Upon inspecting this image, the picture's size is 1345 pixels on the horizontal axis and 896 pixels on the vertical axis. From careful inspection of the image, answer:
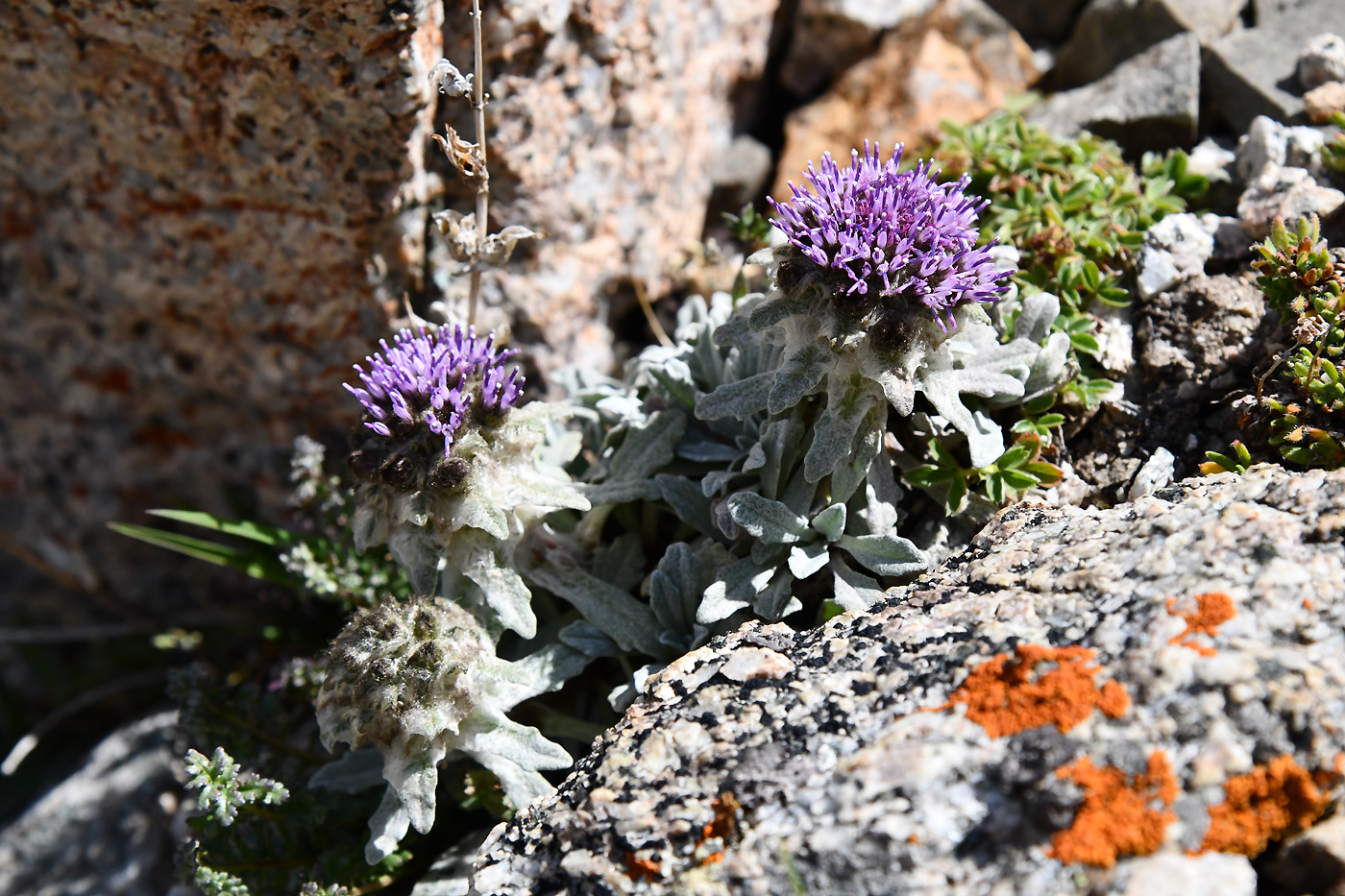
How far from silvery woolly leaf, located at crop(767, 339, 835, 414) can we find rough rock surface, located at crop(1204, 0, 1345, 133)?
3.28m

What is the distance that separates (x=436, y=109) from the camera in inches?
188

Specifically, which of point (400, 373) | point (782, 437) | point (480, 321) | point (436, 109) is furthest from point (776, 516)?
point (436, 109)

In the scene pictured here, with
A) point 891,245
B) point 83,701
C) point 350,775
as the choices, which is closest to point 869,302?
point 891,245

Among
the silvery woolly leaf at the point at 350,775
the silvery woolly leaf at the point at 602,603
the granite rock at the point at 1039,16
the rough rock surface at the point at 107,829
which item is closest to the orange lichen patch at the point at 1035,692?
the silvery woolly leaf at the point at 602,603

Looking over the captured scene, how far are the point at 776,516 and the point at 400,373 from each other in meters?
1.57

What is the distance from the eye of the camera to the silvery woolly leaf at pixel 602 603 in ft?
13.5

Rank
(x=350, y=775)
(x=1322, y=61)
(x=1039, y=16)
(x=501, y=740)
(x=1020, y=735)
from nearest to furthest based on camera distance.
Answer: (x=1020, y=735), (x=501, y=740), (x=350, y=775), (x=1322, y=61), (x=1039, y=16)

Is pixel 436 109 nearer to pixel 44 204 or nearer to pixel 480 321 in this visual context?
pixel 480 321

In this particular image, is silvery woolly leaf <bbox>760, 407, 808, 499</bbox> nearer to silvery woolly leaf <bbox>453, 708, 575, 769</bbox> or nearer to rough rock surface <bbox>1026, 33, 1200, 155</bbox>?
silvery woolly leaf <bbox>453, 708, 575, 769</bbox>

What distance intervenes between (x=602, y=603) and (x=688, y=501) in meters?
0.57

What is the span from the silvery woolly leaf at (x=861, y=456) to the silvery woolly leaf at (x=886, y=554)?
0.18 m

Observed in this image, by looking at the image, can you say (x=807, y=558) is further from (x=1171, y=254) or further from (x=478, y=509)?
(x=1171, y=254)

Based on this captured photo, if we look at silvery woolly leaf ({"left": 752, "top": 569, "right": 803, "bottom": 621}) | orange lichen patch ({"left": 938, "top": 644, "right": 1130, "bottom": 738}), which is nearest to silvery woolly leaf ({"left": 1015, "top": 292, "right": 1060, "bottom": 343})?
silvery woolly leaf ({"left": 752, "top": 569, "right": 803, "bottom": 621})

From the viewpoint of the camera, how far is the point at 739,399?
13.0ft
